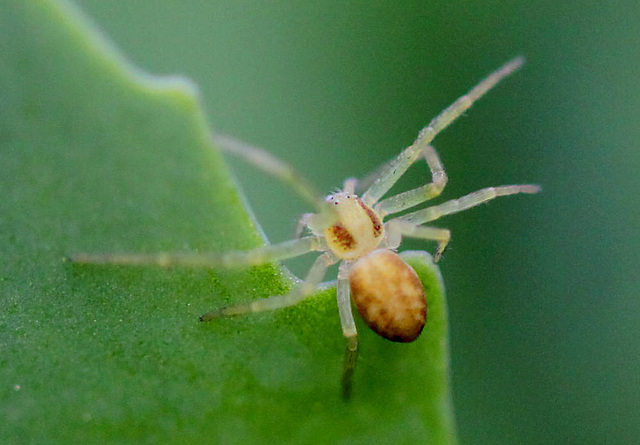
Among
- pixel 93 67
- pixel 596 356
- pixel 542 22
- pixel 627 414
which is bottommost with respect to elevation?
pixel 627 414

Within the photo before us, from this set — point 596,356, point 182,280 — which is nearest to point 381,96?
point 596,356

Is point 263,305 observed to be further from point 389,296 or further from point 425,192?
point 425,192

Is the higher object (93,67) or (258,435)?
(93,67)

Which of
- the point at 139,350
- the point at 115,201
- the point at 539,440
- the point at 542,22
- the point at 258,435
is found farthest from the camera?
the point at 542,22

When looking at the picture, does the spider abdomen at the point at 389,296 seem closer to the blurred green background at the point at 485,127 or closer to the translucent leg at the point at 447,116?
→ the translucent leg at the point at 447,116

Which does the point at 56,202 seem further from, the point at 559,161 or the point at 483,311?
the point at 559,161

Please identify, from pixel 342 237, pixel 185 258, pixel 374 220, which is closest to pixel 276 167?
pixel 342 237
